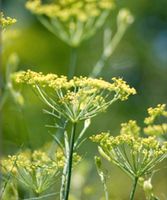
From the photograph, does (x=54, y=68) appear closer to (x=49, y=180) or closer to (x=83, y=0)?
(x=83, y=0)

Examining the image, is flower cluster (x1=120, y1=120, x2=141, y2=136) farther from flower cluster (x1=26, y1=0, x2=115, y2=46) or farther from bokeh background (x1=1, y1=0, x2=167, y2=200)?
bokeh background (x1=1, y1=0, x2=167, y2=200)

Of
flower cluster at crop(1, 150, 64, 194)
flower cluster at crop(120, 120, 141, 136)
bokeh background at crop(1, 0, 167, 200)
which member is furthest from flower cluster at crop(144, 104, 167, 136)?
bokeh background at crop(1, 0, 167, 200)

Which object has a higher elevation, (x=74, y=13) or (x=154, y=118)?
(x=74, y=13)

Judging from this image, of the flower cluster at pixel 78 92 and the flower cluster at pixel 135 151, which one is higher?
the flower cluster at pixel 78 92

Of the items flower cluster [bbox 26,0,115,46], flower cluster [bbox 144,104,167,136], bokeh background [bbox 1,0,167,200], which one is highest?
bokeh background [bbox 1,0,167,200]

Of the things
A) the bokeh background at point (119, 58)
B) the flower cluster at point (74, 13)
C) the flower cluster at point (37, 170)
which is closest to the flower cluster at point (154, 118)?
the flower cluster at point (37, 170)

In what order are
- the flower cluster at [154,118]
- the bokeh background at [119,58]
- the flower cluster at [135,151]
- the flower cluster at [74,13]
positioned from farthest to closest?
the bokeh background at [119,58] < the flower cluster at [74,13] < the flower cluster at [154,118] < the flower cluster at [135,151]

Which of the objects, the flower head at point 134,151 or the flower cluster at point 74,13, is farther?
the flower cluster at point 74,13

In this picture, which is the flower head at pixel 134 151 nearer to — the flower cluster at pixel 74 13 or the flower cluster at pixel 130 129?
the flower cluster at pixel 130 129

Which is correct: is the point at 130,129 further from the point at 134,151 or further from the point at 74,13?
the point at 74,13

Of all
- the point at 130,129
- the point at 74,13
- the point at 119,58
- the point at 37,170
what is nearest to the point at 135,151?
the point at 130,129

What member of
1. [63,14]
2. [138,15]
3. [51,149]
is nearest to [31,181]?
[51,149]
